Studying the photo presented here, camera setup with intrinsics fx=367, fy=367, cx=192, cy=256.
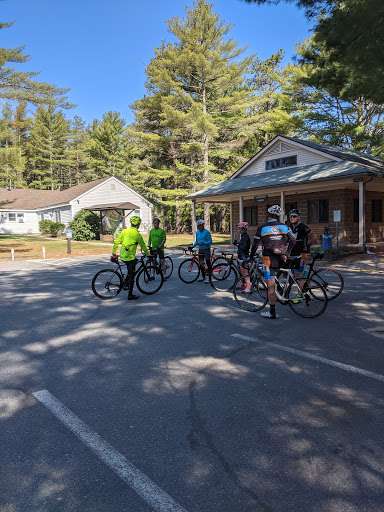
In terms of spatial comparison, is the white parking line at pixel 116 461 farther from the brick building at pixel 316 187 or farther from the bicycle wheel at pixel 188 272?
the brick building at pixel 316 187

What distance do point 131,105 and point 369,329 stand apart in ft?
135

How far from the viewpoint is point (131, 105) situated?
41531 millimetres

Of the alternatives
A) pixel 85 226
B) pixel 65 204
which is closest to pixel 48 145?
pixel 65 204

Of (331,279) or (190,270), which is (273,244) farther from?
(190,270)

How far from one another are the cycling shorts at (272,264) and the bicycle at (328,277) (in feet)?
2.92

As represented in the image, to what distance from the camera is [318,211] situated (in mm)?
21906

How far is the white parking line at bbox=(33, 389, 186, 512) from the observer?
7.65ft

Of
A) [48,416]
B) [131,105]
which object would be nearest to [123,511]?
[48,416]

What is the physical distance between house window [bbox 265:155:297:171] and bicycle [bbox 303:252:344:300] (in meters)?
16.4

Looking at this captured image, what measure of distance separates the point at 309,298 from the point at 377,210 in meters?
18.3

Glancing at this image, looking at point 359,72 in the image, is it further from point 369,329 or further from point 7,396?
point 7,396

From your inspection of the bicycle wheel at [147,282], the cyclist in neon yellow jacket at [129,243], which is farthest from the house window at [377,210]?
the cyclist in neon yellow jacket at [129,243]

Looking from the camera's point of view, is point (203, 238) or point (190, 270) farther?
point (190, 270)

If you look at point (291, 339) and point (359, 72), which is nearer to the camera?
point (291, 339)
